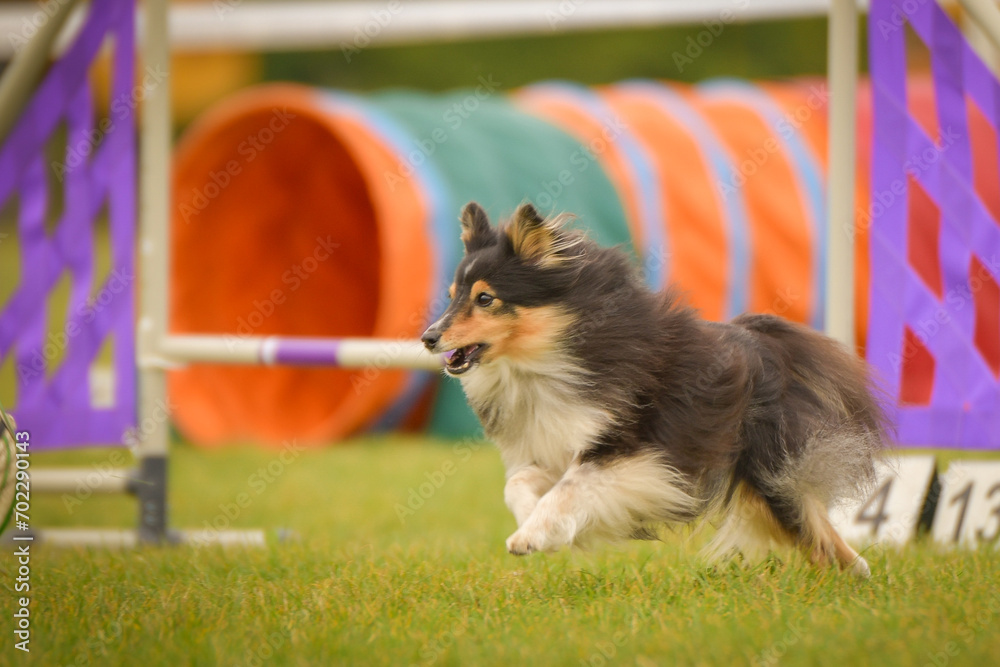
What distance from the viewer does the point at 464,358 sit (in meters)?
3.55

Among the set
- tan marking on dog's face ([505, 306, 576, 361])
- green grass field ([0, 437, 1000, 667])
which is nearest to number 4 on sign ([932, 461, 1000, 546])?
green grass field ([0, 437, 1000, 667])

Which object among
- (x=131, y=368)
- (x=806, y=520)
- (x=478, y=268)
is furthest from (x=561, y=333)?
(x=131, y=368)

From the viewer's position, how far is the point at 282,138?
968 cm

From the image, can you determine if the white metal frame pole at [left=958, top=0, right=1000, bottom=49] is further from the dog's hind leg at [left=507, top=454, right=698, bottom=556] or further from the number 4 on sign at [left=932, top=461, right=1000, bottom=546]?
the dog's hind leg at [left=507, top=454, right=698, bottom=556]

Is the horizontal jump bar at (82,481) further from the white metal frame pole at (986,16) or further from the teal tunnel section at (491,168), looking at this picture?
the white metal frame pole at (986,16)

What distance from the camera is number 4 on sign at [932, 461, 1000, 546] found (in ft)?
15.2

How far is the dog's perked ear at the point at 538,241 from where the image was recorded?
3.54 m

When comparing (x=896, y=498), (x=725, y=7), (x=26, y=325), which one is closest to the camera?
(x=896, y=498)

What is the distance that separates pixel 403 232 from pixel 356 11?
573 inches

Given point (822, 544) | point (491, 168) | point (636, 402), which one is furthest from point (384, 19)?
point (822, 544)

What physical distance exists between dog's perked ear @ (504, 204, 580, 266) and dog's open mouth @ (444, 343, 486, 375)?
346 millimetres

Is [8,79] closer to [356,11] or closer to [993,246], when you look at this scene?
[993,246]

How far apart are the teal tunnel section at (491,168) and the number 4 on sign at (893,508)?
3990mm

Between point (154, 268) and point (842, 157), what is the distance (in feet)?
10.8
